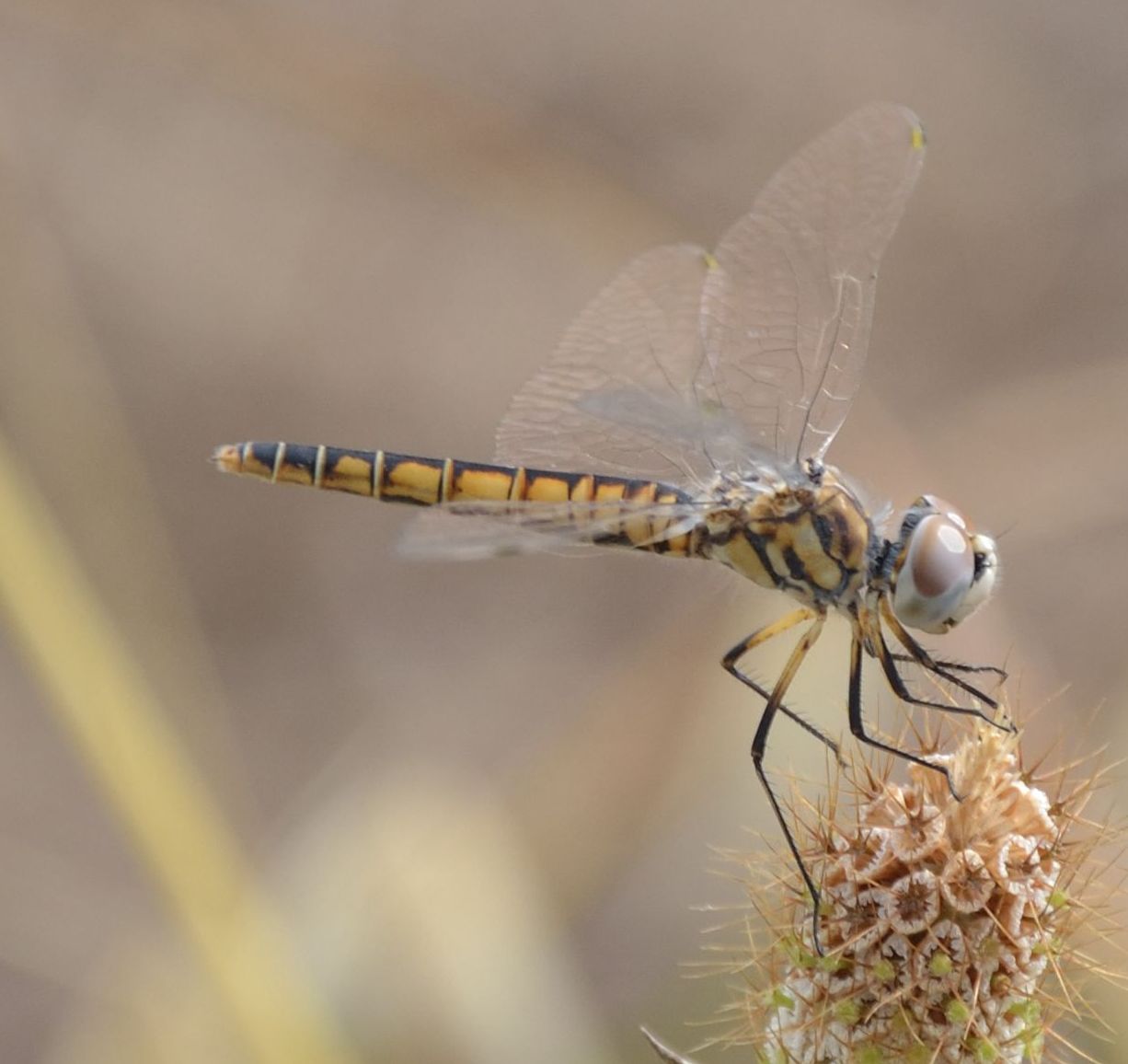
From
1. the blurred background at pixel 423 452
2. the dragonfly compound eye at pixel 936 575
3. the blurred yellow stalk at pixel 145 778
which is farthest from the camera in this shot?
the blurred background at pixel 423 452

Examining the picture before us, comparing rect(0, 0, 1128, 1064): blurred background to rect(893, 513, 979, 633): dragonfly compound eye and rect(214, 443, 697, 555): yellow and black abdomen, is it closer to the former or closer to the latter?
rect(214, 443, 697, 555): yellow and black abdomen

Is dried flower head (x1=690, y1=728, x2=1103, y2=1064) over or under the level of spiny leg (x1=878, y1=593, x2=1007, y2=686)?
under

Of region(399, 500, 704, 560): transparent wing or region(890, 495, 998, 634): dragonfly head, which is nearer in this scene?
region(399, 500, 704, 560): transparent wing

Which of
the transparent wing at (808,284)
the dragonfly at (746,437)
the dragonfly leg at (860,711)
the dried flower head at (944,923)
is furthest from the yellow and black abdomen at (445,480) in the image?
the dried flower head at (944,923)

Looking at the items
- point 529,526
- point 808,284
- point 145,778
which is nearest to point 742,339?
point 808,284

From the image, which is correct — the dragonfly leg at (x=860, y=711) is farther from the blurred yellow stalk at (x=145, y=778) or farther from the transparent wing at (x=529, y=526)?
the blurred yellow stalk at (x=145, y=778)

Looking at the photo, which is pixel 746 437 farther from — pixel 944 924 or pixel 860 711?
pixel 944 924

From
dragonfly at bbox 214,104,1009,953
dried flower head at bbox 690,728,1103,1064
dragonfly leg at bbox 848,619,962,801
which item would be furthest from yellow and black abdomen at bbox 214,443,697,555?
→ dried flower head at bbox 690,728,1103,1064

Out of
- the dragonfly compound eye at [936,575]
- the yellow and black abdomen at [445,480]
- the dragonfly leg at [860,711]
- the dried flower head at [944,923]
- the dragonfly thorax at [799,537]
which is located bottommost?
the dried flower head at [944,923]
